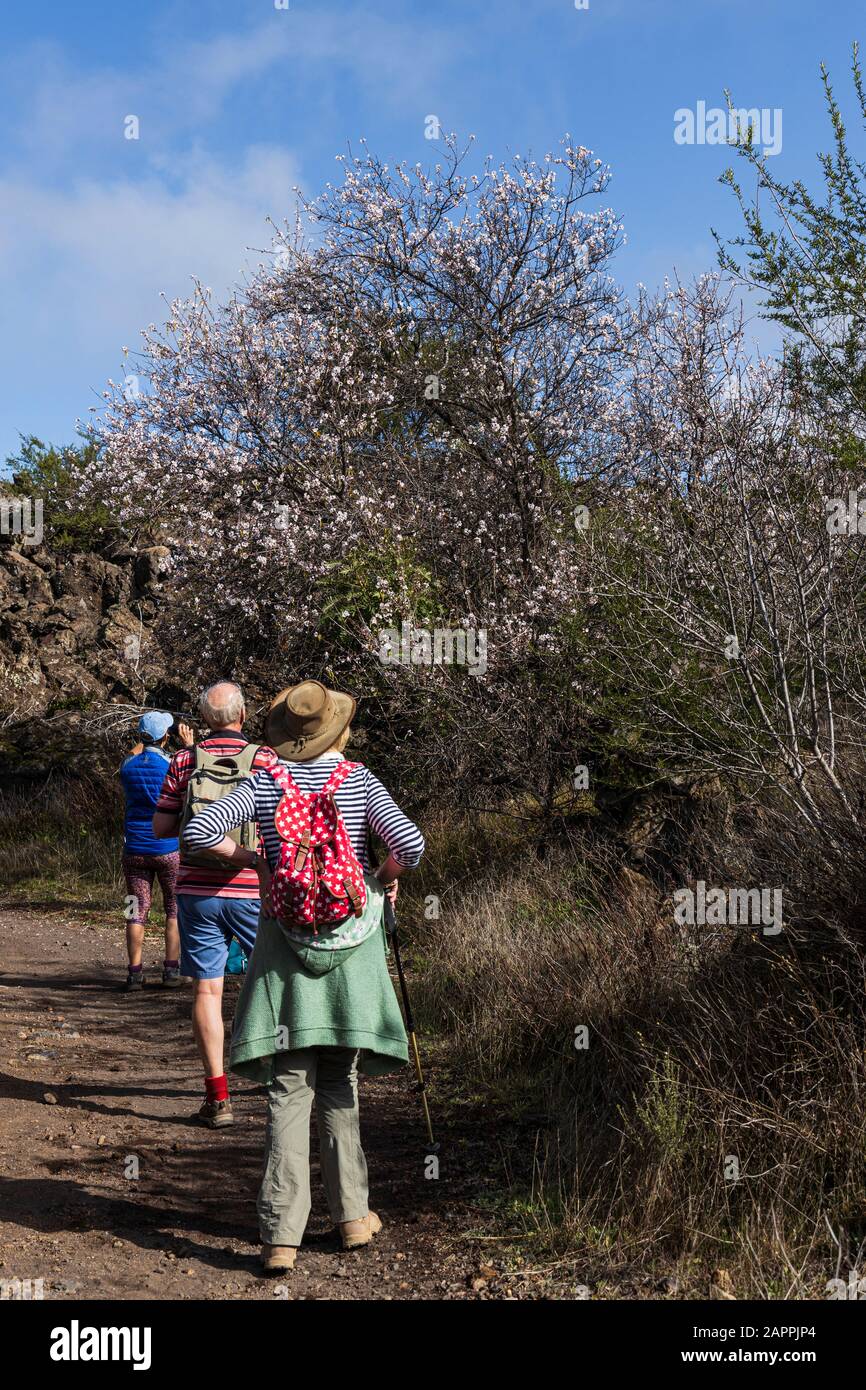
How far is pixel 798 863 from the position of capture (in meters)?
5.07

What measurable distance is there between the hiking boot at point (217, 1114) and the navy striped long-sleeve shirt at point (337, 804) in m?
1.96

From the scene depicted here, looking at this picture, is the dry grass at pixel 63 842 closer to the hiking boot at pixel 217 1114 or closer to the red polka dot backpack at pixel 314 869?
the hiking boot at pixel 217 1114

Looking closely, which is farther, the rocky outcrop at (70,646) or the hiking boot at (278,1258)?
the rocky outcrop at (70,646)

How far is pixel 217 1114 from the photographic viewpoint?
5.71m

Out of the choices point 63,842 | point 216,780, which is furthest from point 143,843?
point 63,842

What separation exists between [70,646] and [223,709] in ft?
50.0

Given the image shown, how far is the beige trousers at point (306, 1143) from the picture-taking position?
4102 mm

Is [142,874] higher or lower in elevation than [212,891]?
lower

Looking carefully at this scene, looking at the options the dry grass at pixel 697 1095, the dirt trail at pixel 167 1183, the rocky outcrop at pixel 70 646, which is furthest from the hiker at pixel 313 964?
the rocky outcrop at pixel 70 646

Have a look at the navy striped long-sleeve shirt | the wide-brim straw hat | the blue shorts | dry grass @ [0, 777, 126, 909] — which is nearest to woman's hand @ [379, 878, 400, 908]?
the navy striped long-sleeve shirt

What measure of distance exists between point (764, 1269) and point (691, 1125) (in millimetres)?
715

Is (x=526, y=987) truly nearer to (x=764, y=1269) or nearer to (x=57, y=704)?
(x=764, y=1269)

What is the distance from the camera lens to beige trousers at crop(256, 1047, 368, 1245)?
13.5 feet

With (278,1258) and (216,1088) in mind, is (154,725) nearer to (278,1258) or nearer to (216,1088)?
(216,1088)
